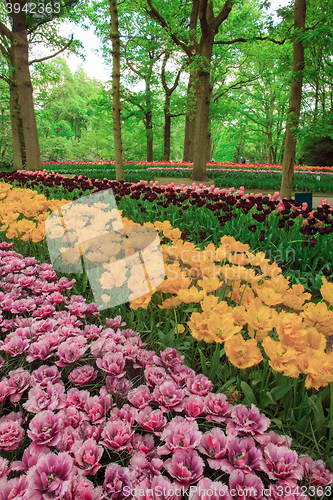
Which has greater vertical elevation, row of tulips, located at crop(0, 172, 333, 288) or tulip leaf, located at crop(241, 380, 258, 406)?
row of tulips, located at crop(0, 172, 333, 288)

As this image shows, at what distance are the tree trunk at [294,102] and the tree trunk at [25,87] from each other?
7.74m

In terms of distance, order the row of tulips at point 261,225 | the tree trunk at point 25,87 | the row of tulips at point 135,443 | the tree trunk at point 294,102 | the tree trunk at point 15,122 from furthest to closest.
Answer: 1. the tree trunk at point 15,122
2. the tree trunk at point 25,87
3. the tree trunk at point 294,102
4. the row of tulips at point 261,225
5. the row of tulips at point 135,443

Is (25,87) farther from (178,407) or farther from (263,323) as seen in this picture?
(178,407)

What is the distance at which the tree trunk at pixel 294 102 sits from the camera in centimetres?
586

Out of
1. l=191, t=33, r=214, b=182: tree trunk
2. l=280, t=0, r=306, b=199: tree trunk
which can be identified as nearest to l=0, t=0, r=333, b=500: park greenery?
l=280, t=0, r=306, b=199: tree trunk

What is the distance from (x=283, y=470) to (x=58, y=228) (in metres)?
2.44

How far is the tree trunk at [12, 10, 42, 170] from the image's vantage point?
923cm

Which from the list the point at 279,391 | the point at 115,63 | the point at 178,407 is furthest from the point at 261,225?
the point at 115,63

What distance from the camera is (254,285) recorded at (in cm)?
157

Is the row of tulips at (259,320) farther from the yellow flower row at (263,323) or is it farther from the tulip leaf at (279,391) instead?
the tulip leaf at (279,391)

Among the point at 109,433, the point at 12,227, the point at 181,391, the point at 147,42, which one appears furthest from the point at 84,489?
the point at 147,42

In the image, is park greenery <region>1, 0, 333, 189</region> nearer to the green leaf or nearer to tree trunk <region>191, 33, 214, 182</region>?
tree trunk <region>191, 33, 214, 182</region>

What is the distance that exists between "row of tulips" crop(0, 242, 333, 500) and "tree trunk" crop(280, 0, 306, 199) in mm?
5889

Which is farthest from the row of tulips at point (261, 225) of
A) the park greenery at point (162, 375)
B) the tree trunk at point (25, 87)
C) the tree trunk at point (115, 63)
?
the tree trunk at point (25, 87)
